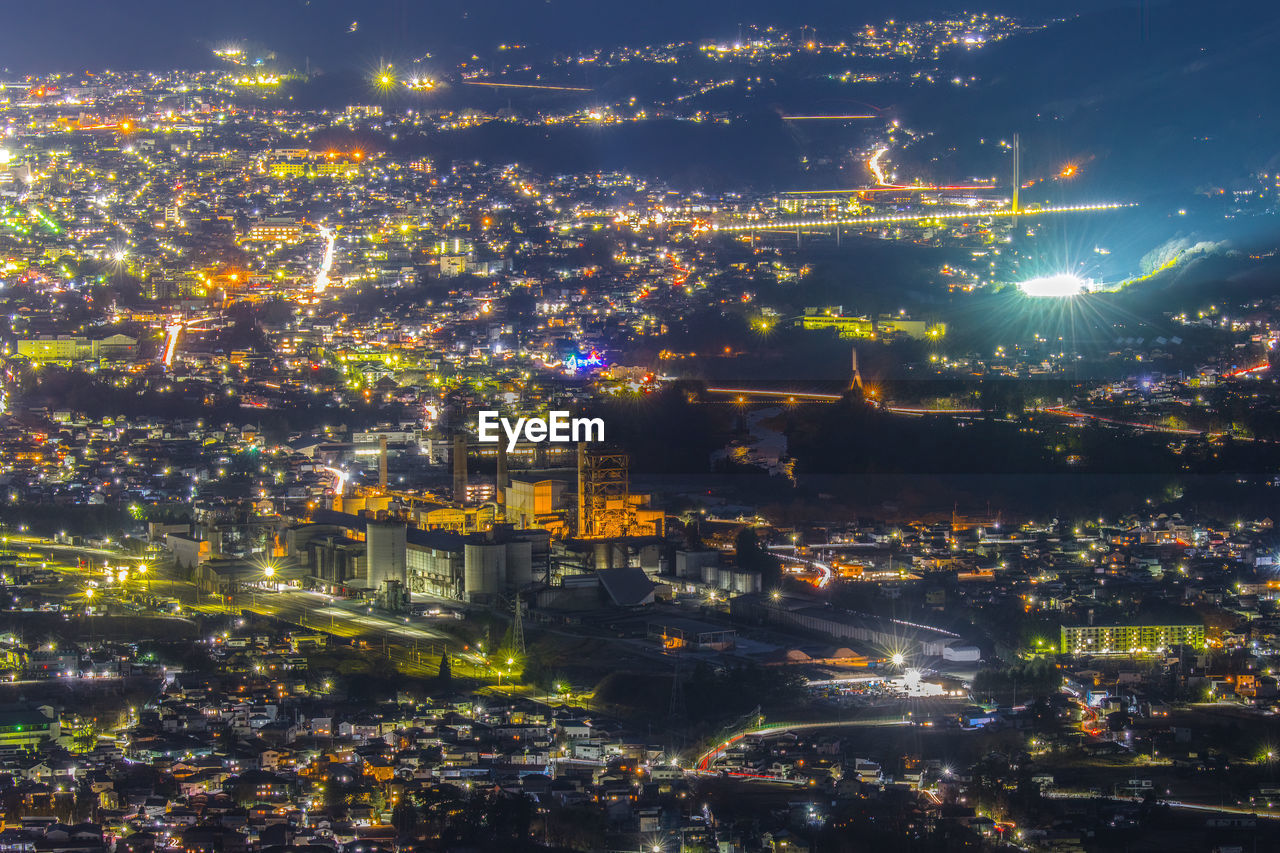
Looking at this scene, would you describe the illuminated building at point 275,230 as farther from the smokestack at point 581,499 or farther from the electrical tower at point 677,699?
the electrical tower at point 677,699

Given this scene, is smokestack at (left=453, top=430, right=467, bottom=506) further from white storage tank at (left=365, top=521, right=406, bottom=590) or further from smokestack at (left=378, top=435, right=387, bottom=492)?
white storage tank at (left=365, top=521, right=406, bottom=590)

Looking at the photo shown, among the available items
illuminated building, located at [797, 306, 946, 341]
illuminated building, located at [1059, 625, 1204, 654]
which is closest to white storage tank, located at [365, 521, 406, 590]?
illuminated building, located at [1059, 625, 1204, 654]

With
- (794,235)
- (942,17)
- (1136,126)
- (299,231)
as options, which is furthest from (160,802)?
(942,17)

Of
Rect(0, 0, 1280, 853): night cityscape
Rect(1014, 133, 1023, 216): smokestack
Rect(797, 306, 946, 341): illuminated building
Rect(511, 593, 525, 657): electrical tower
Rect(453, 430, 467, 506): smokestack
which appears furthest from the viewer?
Rect(1014, 133, 1023, 216): smokestack

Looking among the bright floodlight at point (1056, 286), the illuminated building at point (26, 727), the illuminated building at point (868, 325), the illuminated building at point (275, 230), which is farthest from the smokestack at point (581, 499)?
the illuminated building at point (275, 230)

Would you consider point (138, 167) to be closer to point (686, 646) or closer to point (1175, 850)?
point (686, 646)

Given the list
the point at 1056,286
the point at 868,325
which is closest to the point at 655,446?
the point at 868,325
